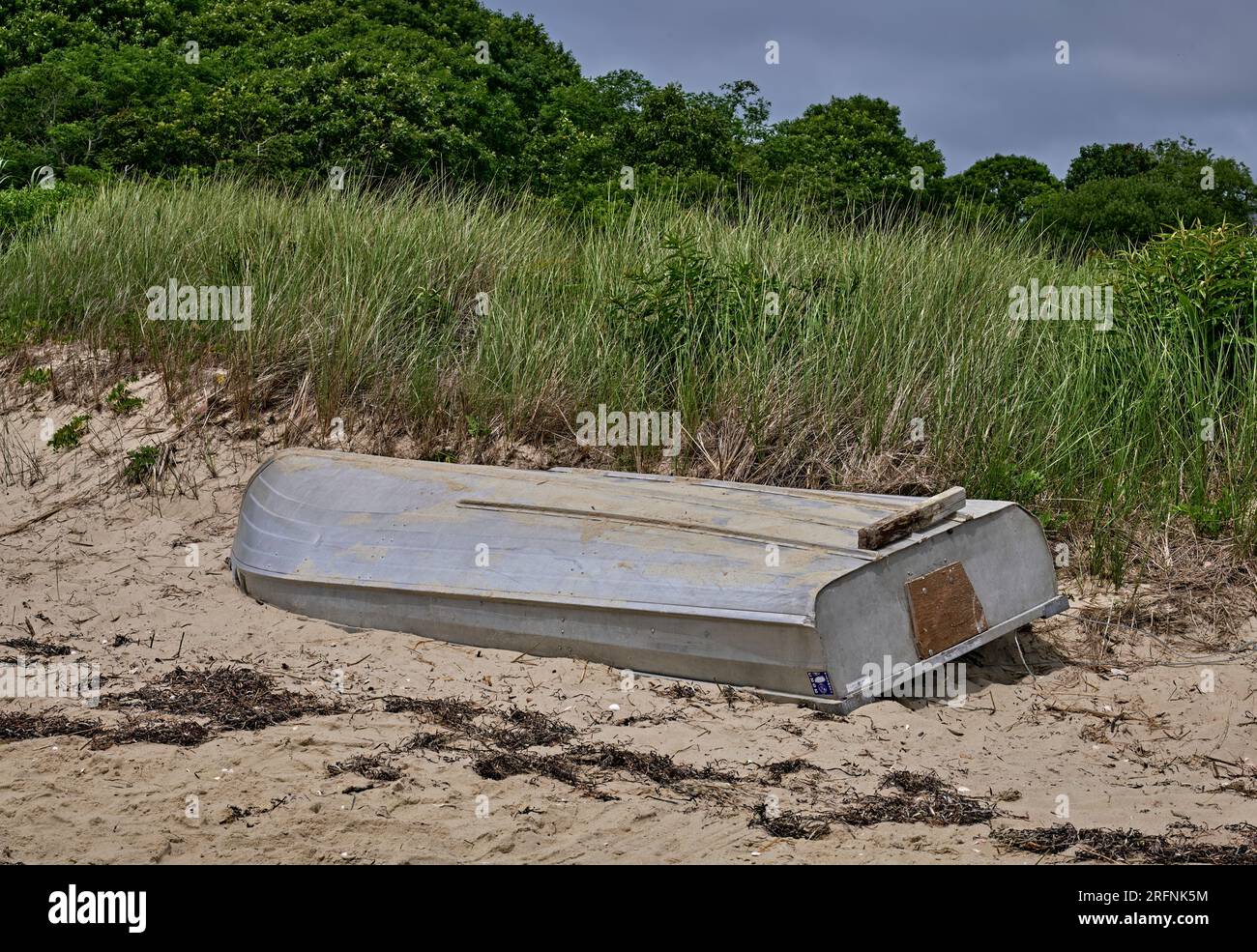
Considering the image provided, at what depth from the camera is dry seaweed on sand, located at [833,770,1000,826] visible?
3664mm

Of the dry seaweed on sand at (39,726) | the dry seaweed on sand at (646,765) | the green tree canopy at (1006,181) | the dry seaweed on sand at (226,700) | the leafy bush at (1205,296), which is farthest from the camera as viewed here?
the green tree canopy at (1006,181)

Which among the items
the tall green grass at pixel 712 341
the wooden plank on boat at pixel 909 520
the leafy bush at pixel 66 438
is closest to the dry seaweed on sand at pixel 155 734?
the wooden plank on boat at pixel 909 520

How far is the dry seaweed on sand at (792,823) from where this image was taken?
353cm

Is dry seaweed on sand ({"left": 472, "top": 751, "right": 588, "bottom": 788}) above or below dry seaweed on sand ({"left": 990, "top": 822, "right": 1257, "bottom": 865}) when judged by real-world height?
above

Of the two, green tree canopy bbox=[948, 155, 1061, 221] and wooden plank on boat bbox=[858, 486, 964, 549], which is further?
green tree canopy bbox=[948, 155, 1061, 221]

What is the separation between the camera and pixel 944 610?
445 centimetres

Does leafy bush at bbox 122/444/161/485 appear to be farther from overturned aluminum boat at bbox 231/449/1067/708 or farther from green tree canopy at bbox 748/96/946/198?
green tree canopy at bbox 748/96/946/198

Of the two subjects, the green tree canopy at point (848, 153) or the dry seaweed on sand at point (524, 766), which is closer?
the dry seaweed on sand at point (524, 766)

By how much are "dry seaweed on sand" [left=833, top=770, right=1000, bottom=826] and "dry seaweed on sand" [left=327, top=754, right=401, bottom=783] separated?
4.48 ft

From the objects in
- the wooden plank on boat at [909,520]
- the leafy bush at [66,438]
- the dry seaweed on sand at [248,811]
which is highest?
the leafy bush at [66,438]

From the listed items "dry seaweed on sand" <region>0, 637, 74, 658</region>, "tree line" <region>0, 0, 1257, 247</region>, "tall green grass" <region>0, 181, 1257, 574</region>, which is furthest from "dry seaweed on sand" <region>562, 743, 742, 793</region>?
"tree line" <region>0, 0, 1257, 247</region>

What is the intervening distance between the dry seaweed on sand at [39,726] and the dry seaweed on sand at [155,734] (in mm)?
80

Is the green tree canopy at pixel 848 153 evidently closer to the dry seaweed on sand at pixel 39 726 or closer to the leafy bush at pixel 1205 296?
the leafy bush at pixel 1205 296

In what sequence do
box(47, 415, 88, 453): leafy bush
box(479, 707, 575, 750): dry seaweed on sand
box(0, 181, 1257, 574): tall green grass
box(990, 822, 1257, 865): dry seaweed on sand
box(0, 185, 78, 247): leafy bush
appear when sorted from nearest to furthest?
1. box(990, 822, 1257, 865): dry seaweed on sand
2. box(479, 707, 575, 750): dry seaweed on sand
3. box(0, 181, 1257, 574): tall green grass
4. box(47, 415, 88, 453): leafy bush
5. box(0, 185, 78, 247): leafy bush
